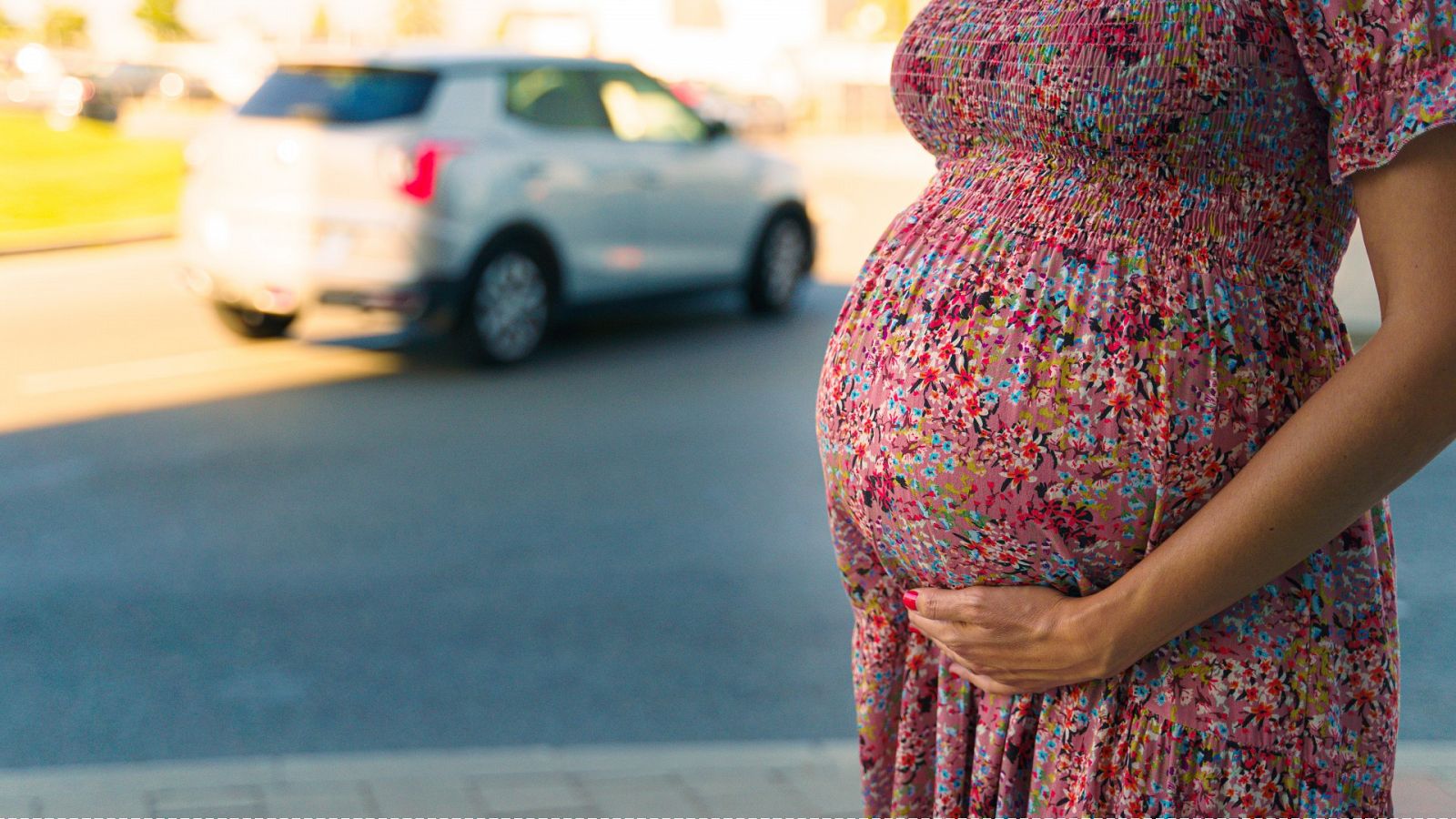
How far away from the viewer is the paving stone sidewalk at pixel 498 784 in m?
3.36

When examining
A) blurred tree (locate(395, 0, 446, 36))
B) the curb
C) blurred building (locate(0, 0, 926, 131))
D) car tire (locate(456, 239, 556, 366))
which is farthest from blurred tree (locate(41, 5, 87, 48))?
car tire (locate(456, 239, 556, 366))

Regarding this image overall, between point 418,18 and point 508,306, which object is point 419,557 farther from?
point 418,18

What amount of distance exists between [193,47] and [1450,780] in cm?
5785

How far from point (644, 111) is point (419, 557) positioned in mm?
5015

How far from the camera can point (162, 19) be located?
6606 cm

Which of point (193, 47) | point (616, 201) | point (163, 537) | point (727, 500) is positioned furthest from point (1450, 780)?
point (193, 47)

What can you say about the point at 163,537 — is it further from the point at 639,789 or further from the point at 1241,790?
the point at 1241,790

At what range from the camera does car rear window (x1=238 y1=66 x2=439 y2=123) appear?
8.48m

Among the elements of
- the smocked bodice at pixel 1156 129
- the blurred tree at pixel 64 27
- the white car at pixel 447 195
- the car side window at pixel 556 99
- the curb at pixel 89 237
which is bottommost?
the blurred tree at pixel 64 27

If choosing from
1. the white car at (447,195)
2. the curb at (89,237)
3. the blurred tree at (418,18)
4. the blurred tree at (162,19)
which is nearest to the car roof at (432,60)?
the white car at (447,195)

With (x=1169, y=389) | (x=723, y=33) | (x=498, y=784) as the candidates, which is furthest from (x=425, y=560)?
(x=723, y=33)

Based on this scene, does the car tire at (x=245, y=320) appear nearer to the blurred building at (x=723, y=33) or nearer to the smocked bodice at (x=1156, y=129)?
the smocked bodice at (x=1156, y=129)

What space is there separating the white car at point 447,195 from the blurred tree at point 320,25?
57.7m

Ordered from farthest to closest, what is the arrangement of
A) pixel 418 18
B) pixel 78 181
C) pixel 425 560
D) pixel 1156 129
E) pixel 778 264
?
pixel 418 18 → pixel 78 181 → pixel 778 264 → pixel 425 560 → pixel 1156 129
